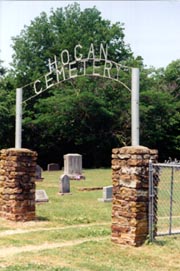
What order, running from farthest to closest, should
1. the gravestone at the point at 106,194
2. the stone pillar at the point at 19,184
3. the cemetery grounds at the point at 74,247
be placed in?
the gravestone at the point at 106,194
the stone pillar at the point at 19,184
the cemetery grounds at the point at 74,247

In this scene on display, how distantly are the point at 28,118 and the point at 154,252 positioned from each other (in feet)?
95.5

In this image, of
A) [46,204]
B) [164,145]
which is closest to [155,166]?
[46,204]

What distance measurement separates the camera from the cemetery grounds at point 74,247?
7.36 m

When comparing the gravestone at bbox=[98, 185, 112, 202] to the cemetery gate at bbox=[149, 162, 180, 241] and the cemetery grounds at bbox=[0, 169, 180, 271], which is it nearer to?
the cemetery gate at bbox=[149, 162, 180, 241]

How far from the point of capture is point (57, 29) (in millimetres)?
48438

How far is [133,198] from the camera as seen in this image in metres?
8.72

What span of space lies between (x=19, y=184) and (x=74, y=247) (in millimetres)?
3487

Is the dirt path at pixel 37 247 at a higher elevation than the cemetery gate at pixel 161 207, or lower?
lower

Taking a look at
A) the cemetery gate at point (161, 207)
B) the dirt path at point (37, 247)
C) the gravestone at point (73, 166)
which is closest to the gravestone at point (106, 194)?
the cemetery gate at point (161, 207)

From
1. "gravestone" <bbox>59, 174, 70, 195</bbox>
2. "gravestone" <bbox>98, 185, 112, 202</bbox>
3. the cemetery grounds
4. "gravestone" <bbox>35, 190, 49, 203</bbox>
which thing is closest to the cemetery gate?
→ the cemetery grounds

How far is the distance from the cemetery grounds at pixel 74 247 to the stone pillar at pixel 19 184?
289mm

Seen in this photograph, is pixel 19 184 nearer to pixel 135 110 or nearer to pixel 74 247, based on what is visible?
pixel 74 247

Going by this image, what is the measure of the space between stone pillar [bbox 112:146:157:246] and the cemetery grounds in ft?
0.74

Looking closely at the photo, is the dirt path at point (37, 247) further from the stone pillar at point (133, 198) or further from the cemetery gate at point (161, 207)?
the cemetery gate at point (161, 207)
